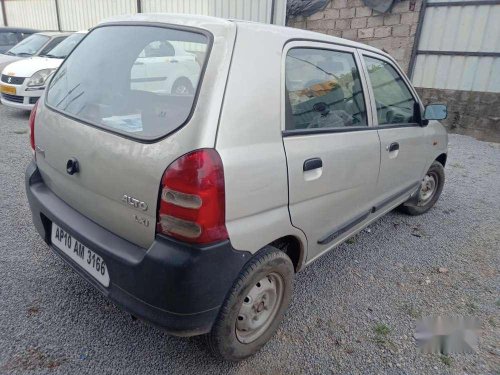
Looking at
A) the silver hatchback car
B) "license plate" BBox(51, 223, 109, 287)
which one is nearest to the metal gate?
the silver hatchback car

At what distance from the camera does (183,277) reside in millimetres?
1506

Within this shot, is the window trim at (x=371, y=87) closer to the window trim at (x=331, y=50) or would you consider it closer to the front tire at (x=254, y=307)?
the window trim at (x=331, y=50)

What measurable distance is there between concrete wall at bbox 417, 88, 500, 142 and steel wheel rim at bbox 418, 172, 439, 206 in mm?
4236

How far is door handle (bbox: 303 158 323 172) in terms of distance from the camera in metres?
1.92

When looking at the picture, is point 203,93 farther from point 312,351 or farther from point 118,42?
point 312,351

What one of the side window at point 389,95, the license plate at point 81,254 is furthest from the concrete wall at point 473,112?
the license plate at point 81,254

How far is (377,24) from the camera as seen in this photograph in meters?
7.83

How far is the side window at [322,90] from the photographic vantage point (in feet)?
6.40

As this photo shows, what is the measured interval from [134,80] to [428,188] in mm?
3316

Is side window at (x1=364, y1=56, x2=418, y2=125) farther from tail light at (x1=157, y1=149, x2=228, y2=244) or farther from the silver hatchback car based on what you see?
tail light at (x1=157, y1=149, x2=228, y2=244)

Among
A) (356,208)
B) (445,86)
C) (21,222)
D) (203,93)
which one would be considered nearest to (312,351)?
(356,208)

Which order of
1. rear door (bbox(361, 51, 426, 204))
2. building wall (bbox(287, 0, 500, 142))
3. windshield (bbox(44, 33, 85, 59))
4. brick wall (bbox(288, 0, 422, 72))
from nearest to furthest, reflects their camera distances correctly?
rear door (bbox(361, 51, 426, 204))
building wall (bbox(287, 0, 500, 142))
windshield (bbox(44, 33, 85, 59))
brick wall (bbox(288, 0, 422, 72))

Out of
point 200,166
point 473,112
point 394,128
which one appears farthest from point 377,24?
point 200,166

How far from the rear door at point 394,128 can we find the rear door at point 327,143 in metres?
0.17
